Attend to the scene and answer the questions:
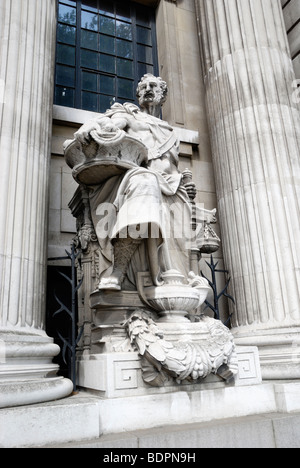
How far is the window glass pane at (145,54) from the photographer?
954cm

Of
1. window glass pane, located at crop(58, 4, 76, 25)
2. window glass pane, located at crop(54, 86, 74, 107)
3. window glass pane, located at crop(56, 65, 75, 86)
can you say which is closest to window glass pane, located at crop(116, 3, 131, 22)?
window glass pane, located at crop(58, 4, 76, 25)

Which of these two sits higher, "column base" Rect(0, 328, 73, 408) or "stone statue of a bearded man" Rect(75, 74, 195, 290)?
"stone statue of a bearded man" Rect(75, 74, 195, 290)

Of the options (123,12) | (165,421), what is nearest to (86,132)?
(165,421)

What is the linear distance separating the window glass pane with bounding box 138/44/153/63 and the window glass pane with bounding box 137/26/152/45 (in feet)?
0.55

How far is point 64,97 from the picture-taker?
843 centimetres

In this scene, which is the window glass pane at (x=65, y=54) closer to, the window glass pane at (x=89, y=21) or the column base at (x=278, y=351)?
the window glass pane at (x=89, y=21)

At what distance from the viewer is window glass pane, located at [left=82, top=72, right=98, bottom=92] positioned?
28.6 ft

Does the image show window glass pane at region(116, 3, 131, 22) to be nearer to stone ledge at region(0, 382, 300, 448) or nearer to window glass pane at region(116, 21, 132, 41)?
window glass pane at region(116, 21, 132, 41)

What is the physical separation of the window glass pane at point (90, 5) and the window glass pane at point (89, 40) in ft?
2.40

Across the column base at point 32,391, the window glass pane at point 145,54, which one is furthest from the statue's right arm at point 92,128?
the window glass pane at point 145,54

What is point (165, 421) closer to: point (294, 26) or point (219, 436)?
point (219, 436)

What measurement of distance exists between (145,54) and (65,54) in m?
2.02

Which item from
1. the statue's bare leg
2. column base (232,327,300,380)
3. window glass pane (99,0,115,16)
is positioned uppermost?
window glass pane (99,0,115,16)
